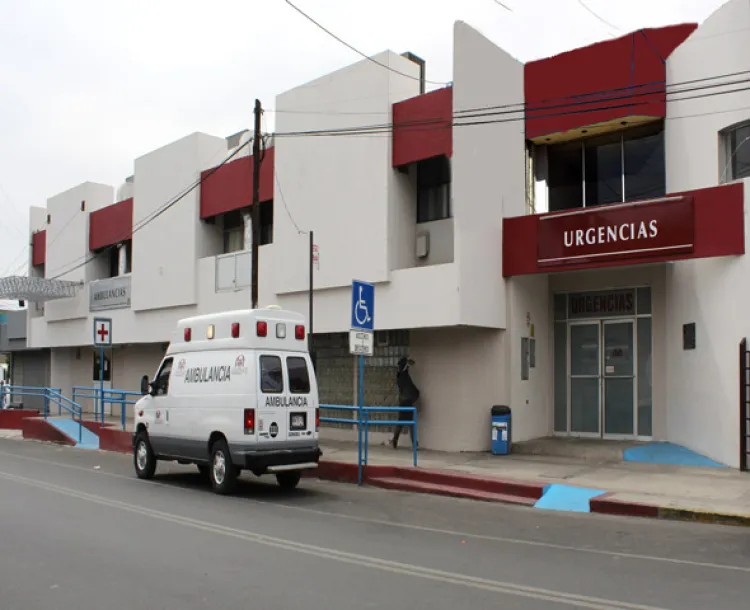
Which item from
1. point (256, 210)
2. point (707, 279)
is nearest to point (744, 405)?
point (707, 279)

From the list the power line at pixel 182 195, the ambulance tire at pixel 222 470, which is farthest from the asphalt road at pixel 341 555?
the power line at pixel 182 195

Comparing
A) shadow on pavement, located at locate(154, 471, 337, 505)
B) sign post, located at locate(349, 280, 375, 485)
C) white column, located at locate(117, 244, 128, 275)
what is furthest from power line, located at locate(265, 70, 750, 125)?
white column, located at locate(117, 244, 128, 275)

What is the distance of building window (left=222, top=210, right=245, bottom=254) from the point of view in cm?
2253

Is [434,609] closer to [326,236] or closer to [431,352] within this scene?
[431,352]

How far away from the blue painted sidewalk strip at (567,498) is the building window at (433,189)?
24.5ft

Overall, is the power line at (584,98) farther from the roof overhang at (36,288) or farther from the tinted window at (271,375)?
the roof overhang at (36,288)

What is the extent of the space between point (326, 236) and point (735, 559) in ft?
38.5

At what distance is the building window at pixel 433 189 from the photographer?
16.9 metres

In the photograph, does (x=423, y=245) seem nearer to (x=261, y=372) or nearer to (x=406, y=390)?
(x=406, y=390)

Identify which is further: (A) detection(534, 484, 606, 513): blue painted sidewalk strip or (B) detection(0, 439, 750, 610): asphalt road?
(A) detection(534, 484, 606, 513): blue painted sidewalk strip

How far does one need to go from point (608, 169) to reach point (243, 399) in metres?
9.71

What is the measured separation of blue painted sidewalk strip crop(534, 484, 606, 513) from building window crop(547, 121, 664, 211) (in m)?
7.23

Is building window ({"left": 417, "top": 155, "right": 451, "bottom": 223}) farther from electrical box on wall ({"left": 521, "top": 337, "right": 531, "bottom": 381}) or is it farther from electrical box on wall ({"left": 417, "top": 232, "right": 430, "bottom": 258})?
electrical box on wall ({"left": 521, "top": 337, "right": 531, "bottom": 381})

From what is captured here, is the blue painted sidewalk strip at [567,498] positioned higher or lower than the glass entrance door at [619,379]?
lower
